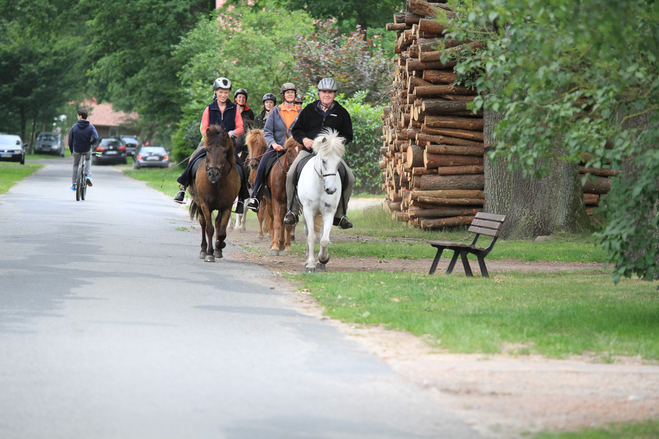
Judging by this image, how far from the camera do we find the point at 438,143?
1928cm

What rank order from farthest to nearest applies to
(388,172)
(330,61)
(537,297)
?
(330,61) < (388,172) < (537,297)

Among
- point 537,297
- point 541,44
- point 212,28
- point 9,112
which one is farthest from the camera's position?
point 9,112

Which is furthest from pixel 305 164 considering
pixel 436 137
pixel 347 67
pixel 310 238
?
pixel 347 67

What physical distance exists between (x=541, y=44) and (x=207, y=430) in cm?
416

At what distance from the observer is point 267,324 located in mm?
8086

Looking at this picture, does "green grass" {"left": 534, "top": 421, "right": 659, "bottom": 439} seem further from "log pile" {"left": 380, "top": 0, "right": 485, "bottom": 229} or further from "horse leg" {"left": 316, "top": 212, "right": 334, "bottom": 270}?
"log pile" {"left": 380, "top": 0, "right": 485, "bottom": 229}

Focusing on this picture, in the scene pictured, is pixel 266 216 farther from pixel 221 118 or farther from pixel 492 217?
pixel 492 217

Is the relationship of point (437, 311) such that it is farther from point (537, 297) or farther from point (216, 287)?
point (216, 287)

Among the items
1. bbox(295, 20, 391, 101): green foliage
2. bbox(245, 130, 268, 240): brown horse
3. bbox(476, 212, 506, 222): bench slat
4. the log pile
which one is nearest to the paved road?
bbox(476, 212, 506, 222): bench slat

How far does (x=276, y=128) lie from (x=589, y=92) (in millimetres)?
7635

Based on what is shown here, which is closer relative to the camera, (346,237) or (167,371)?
(167,371)

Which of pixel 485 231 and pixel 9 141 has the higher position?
pixel 485 231

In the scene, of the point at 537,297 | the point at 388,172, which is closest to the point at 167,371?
the point at 537,297

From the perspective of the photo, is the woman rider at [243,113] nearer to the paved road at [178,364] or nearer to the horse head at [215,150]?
the horse head at [215,150]
